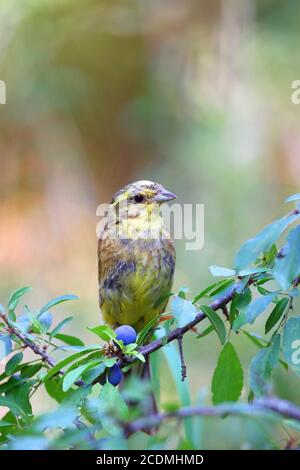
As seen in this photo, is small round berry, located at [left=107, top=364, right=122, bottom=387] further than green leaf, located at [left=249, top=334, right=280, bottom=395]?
Yes

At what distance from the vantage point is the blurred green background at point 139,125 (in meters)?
5.11

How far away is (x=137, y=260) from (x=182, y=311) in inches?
56.9

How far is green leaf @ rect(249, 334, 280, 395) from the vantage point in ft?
5.33

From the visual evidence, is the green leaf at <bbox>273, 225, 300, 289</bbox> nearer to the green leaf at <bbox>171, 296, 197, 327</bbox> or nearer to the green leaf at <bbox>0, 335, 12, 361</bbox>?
the green leaf at <bbox>171, 296, 197, 327</bbox>

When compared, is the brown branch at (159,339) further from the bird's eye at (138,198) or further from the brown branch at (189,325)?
the bird's eye at (138,198)

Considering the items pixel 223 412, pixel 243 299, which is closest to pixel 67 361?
pixel 243 299

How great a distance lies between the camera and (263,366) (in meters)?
1.65

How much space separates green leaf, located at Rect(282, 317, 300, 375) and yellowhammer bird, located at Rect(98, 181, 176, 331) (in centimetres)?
147

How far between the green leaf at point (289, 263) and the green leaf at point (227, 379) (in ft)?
1.31

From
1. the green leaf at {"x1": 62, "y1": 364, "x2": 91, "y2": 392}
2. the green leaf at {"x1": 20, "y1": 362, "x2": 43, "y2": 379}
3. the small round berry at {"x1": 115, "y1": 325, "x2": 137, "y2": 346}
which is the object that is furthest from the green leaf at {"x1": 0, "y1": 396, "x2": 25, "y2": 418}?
the small round berry at {"x1": 115, "y1": 325, "x2": 137, "y2": 346}

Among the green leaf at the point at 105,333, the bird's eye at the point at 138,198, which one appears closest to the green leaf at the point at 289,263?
the green leaf at the point at 105,333

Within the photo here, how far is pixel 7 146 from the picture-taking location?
6.39 meters

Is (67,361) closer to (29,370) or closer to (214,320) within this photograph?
(29,370)
